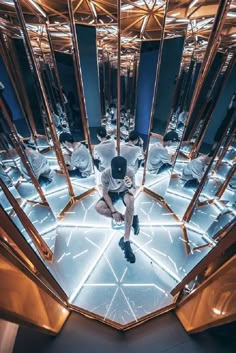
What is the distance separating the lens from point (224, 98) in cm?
170

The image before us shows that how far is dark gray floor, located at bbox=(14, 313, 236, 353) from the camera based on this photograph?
1.06m

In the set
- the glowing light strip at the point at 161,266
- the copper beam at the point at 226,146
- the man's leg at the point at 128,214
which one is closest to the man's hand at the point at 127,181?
the man's leg at the point at 128,214

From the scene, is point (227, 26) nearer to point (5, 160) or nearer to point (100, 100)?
point (100, 100)

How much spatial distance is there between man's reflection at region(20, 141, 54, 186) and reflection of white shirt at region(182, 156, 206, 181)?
60.3 inches

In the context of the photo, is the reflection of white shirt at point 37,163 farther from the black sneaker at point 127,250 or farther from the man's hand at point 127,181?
the black sneaker at point 127,250

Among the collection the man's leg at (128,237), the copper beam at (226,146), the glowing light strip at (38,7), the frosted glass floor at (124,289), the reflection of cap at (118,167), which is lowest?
the frosted glass floor at (124,289)

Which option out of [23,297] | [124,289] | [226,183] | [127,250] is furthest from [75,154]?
[23,297]

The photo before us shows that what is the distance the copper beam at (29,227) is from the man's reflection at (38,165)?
0.61 m

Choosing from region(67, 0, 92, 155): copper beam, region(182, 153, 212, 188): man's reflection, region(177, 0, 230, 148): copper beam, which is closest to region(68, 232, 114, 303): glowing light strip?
region(182, 153, 212, 188): man's reflection

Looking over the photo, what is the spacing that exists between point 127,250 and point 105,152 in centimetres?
125

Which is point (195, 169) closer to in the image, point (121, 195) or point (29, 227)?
point (121, 195)

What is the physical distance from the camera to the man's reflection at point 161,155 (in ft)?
7.88

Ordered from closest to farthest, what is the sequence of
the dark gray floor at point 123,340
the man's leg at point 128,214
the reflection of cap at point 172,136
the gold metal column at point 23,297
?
the gold metal column at point 23,297
the dark gray floor at point 123,340
the man's leg at point 128,214
the reflection of cap at point 172,136

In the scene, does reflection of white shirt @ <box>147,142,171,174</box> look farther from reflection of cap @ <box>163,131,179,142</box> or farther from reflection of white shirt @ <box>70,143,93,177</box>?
reflection of white shirt @ <box>70,143,93,177</box>
